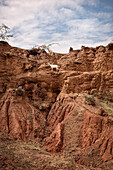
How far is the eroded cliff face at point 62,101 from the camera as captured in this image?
11.7 m

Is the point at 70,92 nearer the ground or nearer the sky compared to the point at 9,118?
nearer the sky

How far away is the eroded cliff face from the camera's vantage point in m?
11.7

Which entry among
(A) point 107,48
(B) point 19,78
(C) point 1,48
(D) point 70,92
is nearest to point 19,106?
(B) point 19,78

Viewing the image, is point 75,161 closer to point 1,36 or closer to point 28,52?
point 1,36

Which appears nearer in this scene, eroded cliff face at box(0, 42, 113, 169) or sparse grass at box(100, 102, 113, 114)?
eroded cliff face at box(0, 42, 113, 169)

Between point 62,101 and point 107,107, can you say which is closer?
point 107,107

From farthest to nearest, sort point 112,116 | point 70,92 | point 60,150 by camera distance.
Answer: point 70,92 → point 112,116 → point 60,150

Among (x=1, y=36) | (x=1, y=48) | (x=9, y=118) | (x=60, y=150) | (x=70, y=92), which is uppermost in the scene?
(x=1, y=48)

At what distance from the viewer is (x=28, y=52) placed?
2262cm

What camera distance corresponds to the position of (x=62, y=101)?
17.9m

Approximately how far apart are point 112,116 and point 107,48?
37.4 feet

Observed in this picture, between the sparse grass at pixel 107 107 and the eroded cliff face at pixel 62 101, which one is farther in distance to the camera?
the sparse grass at pixel 107 107

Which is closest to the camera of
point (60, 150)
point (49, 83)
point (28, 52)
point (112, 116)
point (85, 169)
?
point (85, 169)

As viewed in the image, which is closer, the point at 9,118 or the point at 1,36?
the point at 1,36
